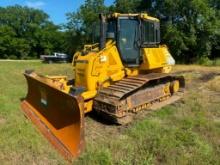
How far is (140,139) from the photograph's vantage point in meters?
6.40

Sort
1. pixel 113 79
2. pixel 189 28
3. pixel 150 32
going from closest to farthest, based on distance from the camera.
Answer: pixel 113 79 → pixel 150 32 → pixel 189 28

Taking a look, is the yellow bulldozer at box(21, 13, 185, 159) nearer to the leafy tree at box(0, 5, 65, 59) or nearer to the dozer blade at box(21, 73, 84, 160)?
the dozer blade at box(21, 73, 84, 160)

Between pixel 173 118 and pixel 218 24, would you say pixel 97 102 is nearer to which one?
pixel 173 118

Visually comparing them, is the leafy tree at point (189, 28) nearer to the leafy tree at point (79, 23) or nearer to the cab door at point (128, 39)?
the leafy tree at point (79, 23)

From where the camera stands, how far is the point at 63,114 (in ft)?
21.8

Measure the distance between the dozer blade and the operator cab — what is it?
2.12 m

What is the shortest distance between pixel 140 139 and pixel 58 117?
5.40ft

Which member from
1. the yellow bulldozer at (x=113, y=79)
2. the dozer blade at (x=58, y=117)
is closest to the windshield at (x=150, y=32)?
the yellow bulldozer at (x=113, y=79)

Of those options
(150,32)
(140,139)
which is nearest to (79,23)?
(150,32)

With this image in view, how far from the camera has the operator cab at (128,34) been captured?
342 inches

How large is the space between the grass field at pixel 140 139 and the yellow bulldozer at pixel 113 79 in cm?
32

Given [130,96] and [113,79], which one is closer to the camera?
[130,96]

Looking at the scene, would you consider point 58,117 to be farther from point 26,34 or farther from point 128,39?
point 26,34

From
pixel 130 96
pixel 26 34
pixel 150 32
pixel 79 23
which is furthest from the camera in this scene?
pixel 26 34
